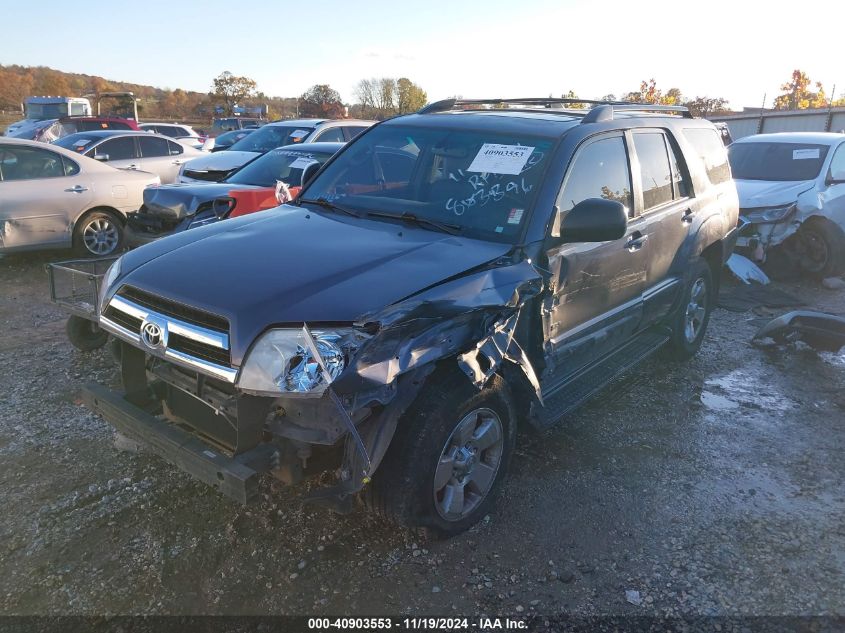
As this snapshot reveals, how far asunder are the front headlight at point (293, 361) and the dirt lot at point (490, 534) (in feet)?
3.22

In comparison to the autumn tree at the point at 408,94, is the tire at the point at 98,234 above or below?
below

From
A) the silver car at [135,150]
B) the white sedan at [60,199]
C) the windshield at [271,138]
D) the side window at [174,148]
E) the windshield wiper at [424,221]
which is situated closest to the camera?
the windshield wiper at [424,221]

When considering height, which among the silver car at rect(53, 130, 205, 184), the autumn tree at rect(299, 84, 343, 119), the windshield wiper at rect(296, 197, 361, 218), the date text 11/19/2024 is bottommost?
the date text 11/19/2024

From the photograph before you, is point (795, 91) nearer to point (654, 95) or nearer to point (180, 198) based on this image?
point (654, 95)

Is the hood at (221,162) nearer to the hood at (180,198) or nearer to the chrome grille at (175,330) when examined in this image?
the hood at (180,198)

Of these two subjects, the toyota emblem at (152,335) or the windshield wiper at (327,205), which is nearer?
the toyota emblem at (152,335)

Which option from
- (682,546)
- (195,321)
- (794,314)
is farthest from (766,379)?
(195,321)

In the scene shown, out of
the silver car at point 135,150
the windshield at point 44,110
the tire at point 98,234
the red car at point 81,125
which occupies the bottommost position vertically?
the tire at point 98,234

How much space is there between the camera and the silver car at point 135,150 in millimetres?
11383

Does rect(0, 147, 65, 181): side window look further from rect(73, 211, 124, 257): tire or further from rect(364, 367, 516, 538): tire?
rect(364, 367, 516, 538): tire

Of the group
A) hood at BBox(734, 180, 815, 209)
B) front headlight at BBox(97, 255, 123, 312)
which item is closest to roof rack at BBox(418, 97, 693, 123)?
front headlight at BBox(97, 255, 123, 312)

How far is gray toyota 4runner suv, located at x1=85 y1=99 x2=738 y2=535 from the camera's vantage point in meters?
2.48

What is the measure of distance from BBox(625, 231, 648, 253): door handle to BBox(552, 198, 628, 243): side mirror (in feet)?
2.84

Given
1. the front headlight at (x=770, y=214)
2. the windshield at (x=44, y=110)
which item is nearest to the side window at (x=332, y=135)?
the front headlight at (x=770, y=214)
